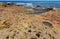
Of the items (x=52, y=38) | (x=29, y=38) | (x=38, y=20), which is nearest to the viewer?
(x=29, y=38)

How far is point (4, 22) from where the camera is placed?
11.9ft

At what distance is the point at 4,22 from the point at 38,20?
765mm

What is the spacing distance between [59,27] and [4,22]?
4.15 feet

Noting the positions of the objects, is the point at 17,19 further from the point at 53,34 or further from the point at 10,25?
the point at 53,34

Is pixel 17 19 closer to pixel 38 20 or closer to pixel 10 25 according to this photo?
pixel 10 25

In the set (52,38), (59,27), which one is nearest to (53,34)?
(52,38)

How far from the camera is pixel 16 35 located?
10.8 feet

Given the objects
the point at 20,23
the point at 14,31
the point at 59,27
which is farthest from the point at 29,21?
the point at 59,27

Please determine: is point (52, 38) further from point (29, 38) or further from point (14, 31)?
point (14, 31)

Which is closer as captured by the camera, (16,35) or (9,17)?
(16,35)

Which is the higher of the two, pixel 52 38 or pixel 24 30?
pixel 24 30

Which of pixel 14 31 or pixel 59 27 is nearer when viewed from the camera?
pixel 14 31

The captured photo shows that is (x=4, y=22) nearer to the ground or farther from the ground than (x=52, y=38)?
farther from the ground

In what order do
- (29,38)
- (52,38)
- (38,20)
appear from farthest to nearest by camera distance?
(38,20) < (52,38) < (29,38)
